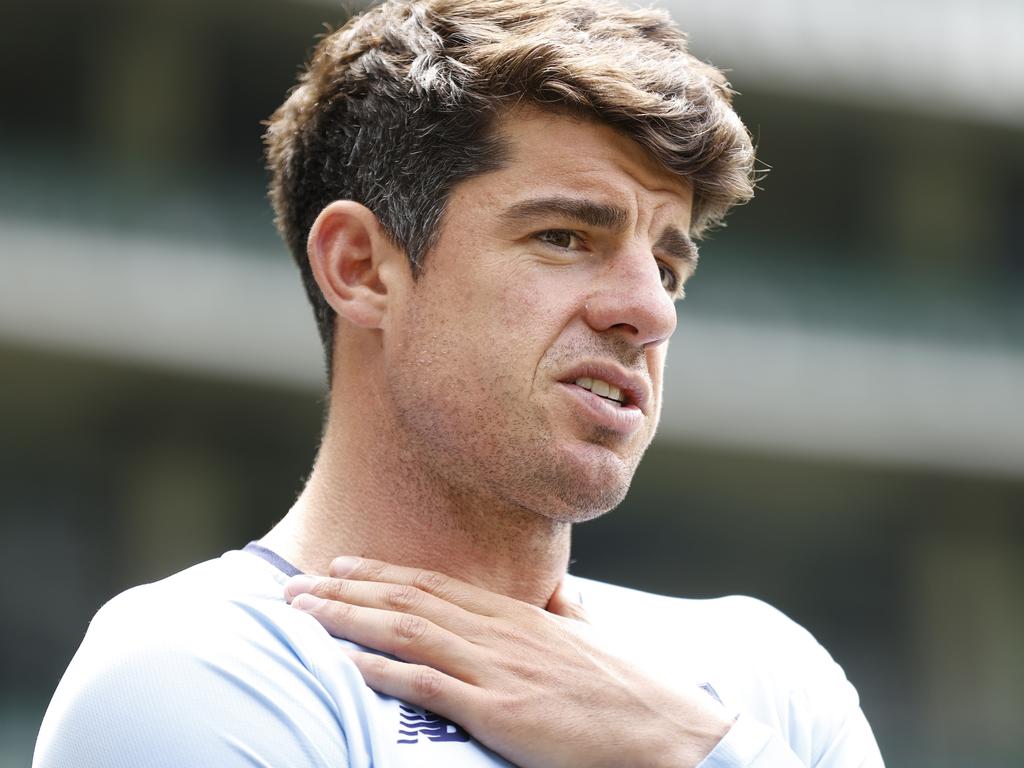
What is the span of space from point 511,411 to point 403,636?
419 mm

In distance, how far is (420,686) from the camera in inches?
79.5

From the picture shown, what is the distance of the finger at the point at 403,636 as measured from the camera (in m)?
2.07

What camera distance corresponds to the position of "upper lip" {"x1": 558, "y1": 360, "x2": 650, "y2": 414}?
2291 mm

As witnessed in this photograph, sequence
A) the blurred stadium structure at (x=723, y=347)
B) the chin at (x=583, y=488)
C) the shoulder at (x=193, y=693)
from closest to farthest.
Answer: the shoulder at (x=193, y=693) → the chin at (x=583, y=488) → the blurred stadium structure at (x=723, y=347)

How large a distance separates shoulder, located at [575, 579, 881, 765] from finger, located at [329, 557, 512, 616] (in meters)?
0.34

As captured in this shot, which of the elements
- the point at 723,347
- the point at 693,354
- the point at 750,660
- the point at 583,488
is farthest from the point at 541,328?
the point at 723,347

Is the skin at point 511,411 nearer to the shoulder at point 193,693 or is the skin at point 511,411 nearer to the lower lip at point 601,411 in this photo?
the lower lip at point 601,411

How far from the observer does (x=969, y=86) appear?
50.8ft

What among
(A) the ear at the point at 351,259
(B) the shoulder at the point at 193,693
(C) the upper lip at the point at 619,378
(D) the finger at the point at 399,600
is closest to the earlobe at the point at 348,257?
(A) the ear at the point at 351,259

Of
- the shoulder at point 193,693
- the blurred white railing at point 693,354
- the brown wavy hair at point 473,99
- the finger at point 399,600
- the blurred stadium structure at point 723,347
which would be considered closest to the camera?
the shoulder at point 193,693

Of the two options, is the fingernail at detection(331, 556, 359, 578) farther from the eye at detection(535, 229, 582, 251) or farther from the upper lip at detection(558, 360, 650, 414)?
the eye at detection(535, 229, 582, 251)

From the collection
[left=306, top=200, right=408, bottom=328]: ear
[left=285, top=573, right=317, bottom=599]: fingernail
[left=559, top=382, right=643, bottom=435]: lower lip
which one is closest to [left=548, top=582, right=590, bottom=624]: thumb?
[left=559, top=382, right=643, bottom=435]: lower lip

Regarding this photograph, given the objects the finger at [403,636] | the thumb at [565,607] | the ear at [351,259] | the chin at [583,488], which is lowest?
the thumb at [565,607]

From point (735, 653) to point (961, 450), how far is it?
41.5 ft
